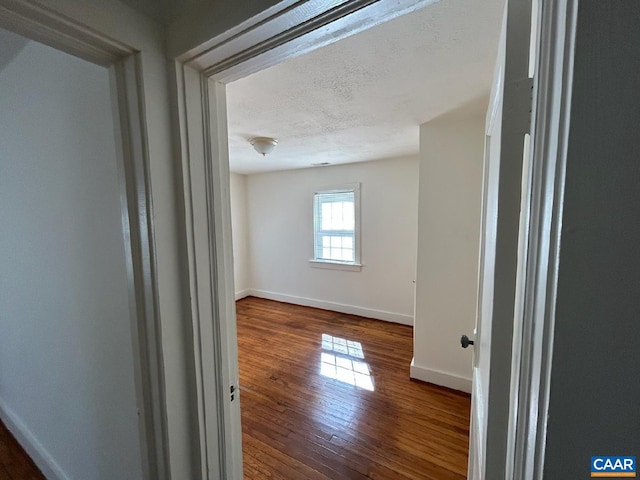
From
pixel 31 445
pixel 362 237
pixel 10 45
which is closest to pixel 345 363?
pixel 362 237

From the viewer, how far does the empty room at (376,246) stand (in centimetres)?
137

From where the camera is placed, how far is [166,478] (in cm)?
80

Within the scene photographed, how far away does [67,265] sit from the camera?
107cm

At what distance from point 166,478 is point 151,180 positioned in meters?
0.90

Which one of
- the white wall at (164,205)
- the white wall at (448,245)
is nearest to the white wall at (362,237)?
the white wall at (448,245)

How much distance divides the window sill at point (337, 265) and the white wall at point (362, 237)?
66 millimetres

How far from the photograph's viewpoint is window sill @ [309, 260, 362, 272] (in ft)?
12.9

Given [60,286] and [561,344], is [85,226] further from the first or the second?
[561,344]

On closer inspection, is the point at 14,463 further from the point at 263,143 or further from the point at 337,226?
the point at 337,226

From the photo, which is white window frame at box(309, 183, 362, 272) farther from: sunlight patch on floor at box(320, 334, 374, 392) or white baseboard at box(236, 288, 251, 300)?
white baseboard at box(236, 288, 251, 300)

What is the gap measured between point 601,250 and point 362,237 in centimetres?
359

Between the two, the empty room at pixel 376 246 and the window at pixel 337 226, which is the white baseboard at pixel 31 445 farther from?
the window at pixel 337 226

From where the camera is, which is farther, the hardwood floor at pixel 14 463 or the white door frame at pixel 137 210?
the hardwood floor at pixel 14 463

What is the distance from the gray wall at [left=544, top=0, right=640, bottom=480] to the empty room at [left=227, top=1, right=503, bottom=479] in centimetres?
99
